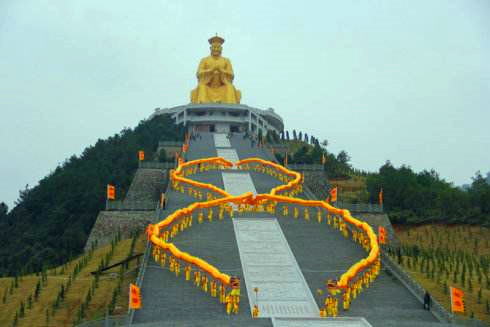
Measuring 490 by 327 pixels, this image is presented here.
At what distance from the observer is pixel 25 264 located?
30.1m

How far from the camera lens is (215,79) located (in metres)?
67.4

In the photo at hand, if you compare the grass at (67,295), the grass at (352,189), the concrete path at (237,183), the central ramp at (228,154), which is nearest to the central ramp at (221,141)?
the central ramp at (228,154)

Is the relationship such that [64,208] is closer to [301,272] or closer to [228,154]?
[228,154]

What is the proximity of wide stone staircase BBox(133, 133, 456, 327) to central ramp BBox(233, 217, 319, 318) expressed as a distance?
0.24 meters

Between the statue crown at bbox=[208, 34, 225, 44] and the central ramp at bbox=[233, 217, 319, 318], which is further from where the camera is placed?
the statue crown at bbox=[208, 34, 225, 44]

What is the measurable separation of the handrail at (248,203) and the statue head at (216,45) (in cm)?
2697

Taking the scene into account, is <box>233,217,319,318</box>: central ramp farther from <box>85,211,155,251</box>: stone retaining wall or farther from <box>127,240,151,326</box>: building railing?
<box>85,211,155,251</box>: stone retaining wall

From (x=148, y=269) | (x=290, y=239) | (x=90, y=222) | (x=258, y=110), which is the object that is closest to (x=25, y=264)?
(x=90, y=222)

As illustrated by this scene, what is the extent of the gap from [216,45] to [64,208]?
114ft

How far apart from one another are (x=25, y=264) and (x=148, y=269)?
9717 mm

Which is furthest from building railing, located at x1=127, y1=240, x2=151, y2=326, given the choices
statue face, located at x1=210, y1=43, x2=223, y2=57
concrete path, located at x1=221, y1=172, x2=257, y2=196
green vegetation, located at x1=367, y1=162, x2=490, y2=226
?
statue face, located at x1=210, y1=43, x2=223, y2=57

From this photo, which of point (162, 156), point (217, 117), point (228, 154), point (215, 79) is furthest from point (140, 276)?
point (215, 79)

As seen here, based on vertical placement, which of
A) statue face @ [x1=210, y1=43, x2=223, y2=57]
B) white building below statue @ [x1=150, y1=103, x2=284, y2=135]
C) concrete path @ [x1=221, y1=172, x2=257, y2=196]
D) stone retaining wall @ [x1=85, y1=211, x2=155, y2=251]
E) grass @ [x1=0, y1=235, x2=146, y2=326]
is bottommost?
grass @ [x1=0, y1=235, x2=146, y2=326]

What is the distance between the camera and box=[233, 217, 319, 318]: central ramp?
19.6 metres
